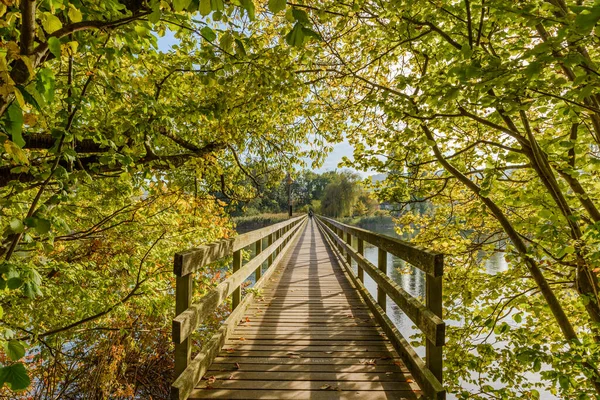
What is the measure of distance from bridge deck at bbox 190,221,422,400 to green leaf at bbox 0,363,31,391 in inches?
57.5

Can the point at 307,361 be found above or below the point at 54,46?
below

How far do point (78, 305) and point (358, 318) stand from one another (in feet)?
15.7

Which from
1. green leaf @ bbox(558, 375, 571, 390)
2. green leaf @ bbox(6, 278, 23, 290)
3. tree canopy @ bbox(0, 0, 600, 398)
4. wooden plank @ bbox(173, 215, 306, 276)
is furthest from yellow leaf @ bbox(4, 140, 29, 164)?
green leaf @ bbox(558, 375, 571, 390)

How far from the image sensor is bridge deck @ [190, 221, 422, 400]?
275 cm

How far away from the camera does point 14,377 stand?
1390 mm

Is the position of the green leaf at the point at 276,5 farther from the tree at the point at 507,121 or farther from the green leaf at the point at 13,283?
the green leaf at the point at 13,283

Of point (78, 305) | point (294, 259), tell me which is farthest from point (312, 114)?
point (294, 259)

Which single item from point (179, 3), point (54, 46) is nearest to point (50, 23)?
point (54, 46)

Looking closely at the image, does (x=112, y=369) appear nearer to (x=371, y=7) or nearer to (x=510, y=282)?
(x=510, y=282)

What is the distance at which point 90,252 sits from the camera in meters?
6.21

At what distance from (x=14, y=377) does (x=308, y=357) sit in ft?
8.25

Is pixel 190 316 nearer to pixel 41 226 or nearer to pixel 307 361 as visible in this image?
pixel 41 226

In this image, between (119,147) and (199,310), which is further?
(119,147)

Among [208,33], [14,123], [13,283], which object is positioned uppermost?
[208,33]
